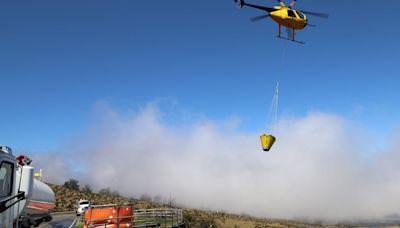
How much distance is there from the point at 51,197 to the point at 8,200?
49.8 ft

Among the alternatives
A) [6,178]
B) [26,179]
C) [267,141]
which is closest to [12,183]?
[6,178]

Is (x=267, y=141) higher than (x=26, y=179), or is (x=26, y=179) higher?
(x=267, y=141)

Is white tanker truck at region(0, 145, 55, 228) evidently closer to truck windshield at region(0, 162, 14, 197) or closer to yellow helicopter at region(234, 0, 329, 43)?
truck windshield at region(0, 162, 14, 197)

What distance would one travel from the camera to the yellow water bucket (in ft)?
80.4

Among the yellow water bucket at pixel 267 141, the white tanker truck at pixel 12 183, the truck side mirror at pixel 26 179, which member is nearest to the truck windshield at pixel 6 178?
the white tanker truck at pixel 12 183

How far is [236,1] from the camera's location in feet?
88.4

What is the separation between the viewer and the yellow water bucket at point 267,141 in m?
24.5

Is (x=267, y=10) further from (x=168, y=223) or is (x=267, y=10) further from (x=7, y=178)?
(x=7, y=178)

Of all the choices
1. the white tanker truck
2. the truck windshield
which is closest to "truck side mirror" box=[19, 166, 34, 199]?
the white tanker truck

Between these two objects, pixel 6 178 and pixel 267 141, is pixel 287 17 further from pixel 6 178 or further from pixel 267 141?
pixel 6 178

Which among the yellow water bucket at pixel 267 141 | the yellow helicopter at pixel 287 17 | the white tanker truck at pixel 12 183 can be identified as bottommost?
the white tanker truck at pixel 12 183

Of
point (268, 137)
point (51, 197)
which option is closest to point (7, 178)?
point (51, 197)

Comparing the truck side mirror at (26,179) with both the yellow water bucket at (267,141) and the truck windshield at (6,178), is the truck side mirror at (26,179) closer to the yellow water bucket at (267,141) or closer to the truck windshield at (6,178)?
the truck windshield at (6,178)

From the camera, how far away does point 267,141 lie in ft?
80.5
